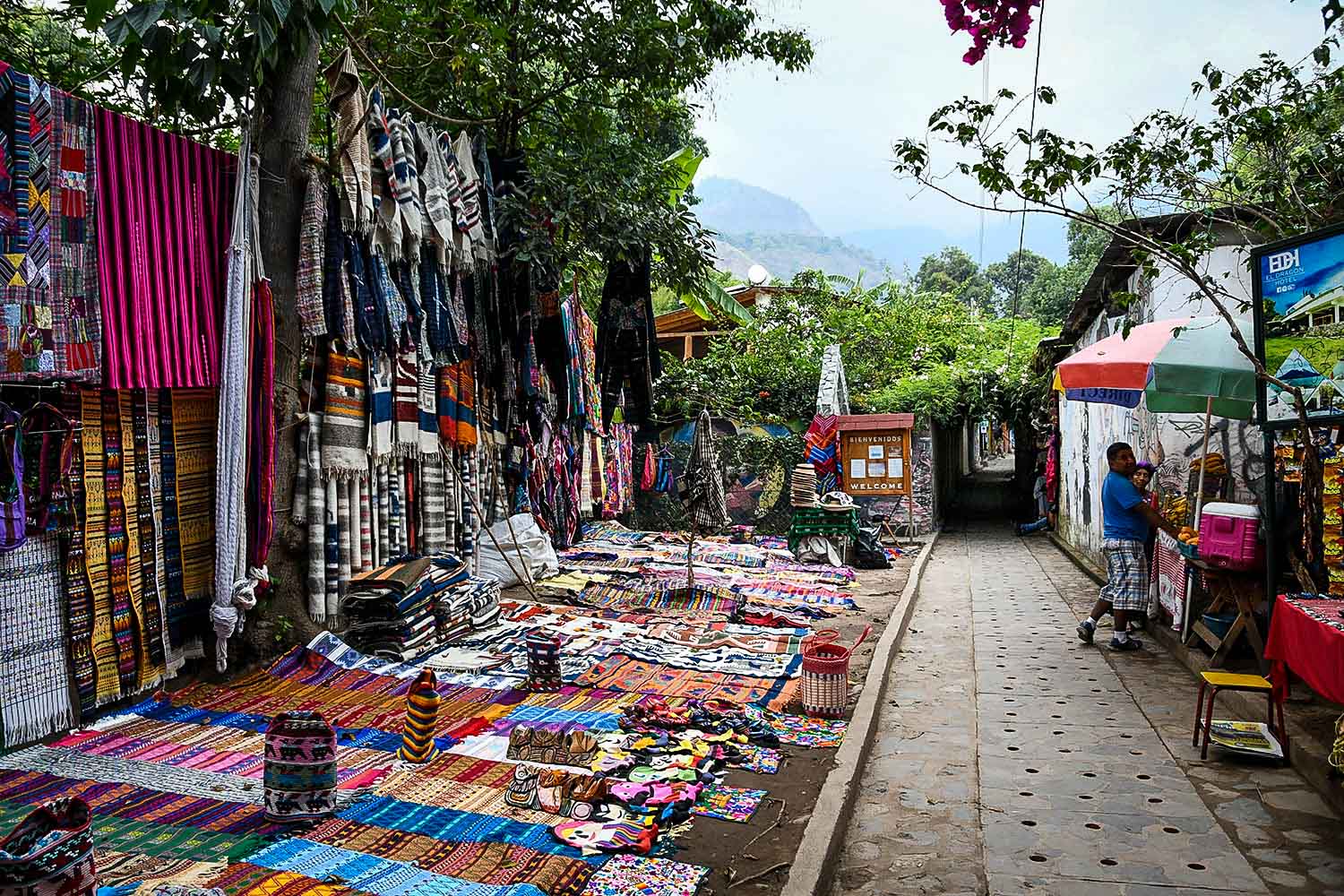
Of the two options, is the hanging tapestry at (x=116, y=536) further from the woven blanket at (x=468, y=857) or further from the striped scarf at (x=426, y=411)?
the striped scarf at (x=426, y=411)

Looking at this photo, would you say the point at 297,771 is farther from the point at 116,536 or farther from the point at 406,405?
the point at 406,405

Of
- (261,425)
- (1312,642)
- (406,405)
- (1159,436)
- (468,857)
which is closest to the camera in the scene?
(468,857)

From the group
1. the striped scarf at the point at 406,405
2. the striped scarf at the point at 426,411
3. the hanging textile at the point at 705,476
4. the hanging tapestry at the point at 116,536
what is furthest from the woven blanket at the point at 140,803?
the hanging textile at the point at 705,476

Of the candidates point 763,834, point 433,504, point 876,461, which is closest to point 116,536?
point 433,504

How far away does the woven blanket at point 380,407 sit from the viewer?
684cm

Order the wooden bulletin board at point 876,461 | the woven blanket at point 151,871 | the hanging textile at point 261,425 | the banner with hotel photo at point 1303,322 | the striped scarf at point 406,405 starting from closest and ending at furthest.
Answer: the woven blanket at point 151,871 < the banner with hotel photo at point 1303,322 < the hanging textile at point 261,425 < the striped scarf at point 406,405 < the wooden bulletin board at point 876,461

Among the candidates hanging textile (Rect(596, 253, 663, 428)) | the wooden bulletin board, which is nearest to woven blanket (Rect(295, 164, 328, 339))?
hanging textile (Rect(596, 253, 663, 428))

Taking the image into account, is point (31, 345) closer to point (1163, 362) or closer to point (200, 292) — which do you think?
point (200, 292)

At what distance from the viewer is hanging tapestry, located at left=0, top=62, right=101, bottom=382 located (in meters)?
4.51

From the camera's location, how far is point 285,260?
245 inches

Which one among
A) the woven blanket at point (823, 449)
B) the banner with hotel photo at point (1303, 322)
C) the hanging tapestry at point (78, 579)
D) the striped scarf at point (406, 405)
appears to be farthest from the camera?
the woven blanket at point (823, 449)

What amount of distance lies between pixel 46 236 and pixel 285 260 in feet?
5.36

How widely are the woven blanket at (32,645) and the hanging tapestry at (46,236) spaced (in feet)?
3.31

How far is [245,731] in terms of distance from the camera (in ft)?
16.6
